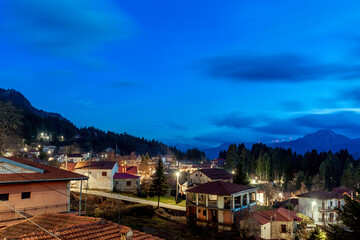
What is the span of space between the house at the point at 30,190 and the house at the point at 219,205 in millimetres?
19993

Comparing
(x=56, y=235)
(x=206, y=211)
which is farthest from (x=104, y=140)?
(x=56, y=235)

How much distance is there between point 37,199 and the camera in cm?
1808

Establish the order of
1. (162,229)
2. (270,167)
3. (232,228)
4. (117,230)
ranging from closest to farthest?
1. (117,230)
2. (162,229)
3. (232,228)
4. (270,167)

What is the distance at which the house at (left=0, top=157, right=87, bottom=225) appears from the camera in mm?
16844

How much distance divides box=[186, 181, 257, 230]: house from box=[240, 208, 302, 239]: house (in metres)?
1.98

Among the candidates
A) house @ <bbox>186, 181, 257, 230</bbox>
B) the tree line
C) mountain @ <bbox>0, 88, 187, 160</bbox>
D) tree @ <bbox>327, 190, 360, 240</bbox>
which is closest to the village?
house @ <bbox>186, 181, 257, 230</bbox>

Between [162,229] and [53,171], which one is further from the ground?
[53,171]

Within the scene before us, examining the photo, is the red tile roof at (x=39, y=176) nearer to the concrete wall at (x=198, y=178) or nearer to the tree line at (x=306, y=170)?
the concrete wall at (x=198, y=178)

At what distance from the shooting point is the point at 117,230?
11531 millimetres

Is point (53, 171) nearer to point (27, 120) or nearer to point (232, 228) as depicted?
point (232, 228)

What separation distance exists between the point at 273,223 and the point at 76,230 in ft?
95.5

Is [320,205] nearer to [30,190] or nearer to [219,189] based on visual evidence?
[219,189]

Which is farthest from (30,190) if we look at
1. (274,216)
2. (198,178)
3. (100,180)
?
(198,178)

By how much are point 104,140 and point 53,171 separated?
492ft
